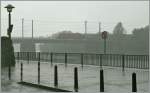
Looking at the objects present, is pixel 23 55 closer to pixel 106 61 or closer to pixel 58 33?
pixel 106 61

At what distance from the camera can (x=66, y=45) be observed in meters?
89.4

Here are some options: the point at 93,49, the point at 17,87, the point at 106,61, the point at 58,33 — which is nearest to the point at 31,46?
the point at 93,49

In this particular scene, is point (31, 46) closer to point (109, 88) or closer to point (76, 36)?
point (76, 36)

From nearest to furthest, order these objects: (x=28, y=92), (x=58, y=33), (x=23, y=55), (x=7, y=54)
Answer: (x=28, y=92), (x=7, y=54), (x=23, y=55), (x=58, y=33)

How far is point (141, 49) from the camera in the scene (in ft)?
247

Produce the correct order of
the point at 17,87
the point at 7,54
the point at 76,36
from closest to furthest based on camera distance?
1. the point at 17,87
2. the point at 7,54
3. the point at 76,36

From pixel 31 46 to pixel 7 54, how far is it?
47098mm

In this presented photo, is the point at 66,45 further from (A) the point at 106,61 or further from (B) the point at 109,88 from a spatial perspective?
(B) the point at 109,88

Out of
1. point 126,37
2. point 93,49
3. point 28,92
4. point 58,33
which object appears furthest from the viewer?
point 58,33

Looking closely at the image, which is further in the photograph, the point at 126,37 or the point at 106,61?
the point at 126,37

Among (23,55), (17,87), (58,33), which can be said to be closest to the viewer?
(17,87)

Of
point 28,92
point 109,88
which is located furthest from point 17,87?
point 109,88

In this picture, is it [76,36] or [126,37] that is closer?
[126,37]

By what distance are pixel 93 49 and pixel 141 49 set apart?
12358mm
